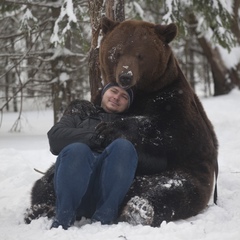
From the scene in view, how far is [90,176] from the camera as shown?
3.26 meters

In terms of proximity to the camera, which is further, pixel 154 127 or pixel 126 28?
pixel 126 28

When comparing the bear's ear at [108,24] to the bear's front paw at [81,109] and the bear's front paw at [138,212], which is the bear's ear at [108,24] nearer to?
the bear's front paw at [81,109]

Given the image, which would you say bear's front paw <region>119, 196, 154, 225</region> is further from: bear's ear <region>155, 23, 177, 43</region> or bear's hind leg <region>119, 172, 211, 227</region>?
bear's ear <region>155, 23, 177, 43</region>

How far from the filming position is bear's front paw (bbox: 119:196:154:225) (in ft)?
10.0

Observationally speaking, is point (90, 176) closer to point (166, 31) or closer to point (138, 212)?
point (138, 212)

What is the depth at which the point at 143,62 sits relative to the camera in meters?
3.63

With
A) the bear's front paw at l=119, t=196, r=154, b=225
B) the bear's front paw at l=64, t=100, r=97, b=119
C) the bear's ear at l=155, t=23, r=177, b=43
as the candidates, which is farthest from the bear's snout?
the bear's front paw at l=119, t=196, r=154, b=225

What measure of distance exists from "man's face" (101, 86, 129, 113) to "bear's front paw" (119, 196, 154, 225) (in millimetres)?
816

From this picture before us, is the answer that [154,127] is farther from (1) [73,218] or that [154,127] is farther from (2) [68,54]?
(2) [68,54]

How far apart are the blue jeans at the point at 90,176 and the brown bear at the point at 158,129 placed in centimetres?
12

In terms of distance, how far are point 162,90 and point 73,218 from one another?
1252mm

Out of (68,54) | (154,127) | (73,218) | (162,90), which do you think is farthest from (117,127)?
(68,54)

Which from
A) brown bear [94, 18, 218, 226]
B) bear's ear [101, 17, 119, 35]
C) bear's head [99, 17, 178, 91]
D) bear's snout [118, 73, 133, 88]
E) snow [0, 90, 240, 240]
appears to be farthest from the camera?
bear's ear [101, 17, 119, 35]

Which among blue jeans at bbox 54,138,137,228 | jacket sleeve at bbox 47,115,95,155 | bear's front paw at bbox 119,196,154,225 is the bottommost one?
bear's front paw at bbox 119,196,154,225
